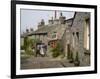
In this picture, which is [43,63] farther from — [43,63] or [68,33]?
[68,33]

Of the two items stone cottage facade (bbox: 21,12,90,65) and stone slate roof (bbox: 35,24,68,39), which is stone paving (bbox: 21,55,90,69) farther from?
stone slate roof (bbox: 35,24,68,39)

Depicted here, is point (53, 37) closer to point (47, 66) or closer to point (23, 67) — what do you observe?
point (47, 66)

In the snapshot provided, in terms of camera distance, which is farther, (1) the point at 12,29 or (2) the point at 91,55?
(2) the point at 91,55

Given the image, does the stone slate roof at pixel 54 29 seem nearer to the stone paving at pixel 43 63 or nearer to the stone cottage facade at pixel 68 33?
the stone cottage facade at pixel 68 33

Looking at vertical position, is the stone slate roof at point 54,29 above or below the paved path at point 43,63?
above

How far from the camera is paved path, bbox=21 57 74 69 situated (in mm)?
1957

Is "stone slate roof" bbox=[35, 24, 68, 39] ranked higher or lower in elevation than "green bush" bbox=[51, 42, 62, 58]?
higher

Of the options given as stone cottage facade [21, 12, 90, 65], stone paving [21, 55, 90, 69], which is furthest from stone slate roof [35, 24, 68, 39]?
stone paving [21, 55, 90, 69]

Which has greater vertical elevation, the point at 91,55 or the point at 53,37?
the point at 53,37

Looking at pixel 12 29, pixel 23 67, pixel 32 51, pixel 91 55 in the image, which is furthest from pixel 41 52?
pixel 91 55

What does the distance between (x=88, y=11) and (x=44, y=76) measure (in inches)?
32.3

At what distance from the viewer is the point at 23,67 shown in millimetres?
1938

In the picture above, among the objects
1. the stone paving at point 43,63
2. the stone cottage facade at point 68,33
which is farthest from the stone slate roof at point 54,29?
the stone paving at point 43,63

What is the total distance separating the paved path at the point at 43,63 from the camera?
77.0 inches
